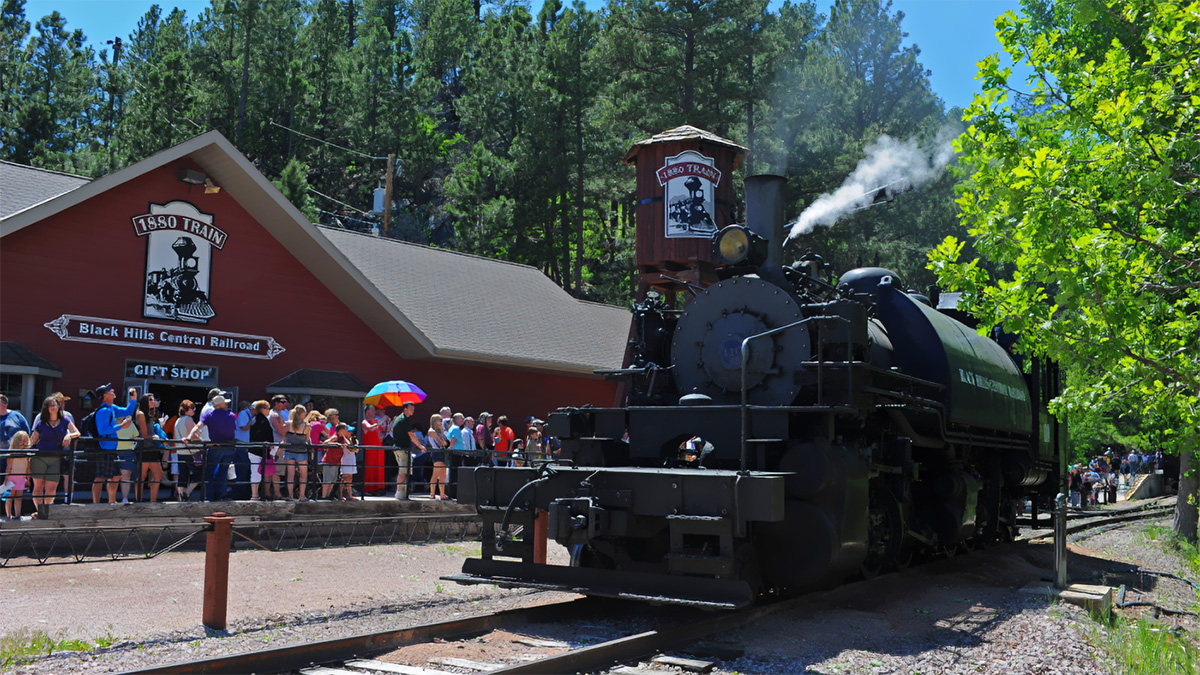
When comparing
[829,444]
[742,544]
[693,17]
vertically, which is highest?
[693,17]

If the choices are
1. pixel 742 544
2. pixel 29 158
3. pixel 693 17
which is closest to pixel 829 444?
pixel 742 544

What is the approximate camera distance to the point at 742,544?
823 centimetres

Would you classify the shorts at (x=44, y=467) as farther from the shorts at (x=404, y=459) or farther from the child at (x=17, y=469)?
the shorts at (x=404, y=459)

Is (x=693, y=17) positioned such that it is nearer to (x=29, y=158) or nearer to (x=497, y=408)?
(x=497, y=408)

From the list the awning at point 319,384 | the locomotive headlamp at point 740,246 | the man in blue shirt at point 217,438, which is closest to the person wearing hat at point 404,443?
→ the awning at point 319,384

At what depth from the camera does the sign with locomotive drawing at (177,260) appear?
683 inches

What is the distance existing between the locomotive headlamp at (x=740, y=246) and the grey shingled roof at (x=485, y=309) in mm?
10870

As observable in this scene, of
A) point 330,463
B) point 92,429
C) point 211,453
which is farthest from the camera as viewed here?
point 330,463

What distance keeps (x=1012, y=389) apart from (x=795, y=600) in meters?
5.82

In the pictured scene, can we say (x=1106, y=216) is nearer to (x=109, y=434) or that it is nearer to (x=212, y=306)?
(x=109, y=434)

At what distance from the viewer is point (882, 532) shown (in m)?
10.1

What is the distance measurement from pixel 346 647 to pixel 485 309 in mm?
17413

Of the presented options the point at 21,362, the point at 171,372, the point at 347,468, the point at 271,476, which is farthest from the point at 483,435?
the point at 21,362

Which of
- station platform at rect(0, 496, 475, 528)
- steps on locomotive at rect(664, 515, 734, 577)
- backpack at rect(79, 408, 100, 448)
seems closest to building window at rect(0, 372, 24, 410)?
backpack at rect(79, 408, 100, 448)
